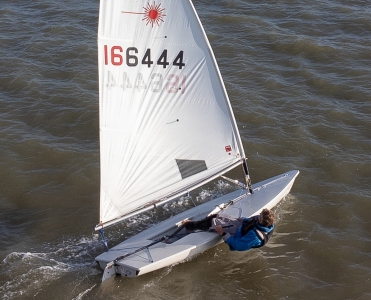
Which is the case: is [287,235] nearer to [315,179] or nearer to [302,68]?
[315,179]

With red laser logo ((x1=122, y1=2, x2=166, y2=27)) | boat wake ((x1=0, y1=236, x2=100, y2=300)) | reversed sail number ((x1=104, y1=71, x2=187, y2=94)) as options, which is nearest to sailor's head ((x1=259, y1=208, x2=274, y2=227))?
reversed sail number ((x1=104, y1=71, x2=187, y2=94))

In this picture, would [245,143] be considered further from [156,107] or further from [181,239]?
[156,107]

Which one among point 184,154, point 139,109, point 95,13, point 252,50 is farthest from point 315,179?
point 95,13

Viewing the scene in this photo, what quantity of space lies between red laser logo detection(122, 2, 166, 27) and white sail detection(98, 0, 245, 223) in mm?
15

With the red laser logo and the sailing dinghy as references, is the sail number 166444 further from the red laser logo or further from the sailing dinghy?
the red laser logo

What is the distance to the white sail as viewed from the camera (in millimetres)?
9430

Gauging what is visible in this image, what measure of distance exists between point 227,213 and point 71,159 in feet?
14.2

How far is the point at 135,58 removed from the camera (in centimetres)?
962

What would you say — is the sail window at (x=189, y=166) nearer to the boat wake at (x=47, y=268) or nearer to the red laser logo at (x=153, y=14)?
the boat wake at (x=47, y=268)

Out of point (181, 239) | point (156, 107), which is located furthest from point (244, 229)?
point (156, 107)

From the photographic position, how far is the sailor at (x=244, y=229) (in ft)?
33.2

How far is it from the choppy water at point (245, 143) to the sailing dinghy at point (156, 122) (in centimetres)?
53

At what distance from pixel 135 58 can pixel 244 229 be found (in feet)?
11.1

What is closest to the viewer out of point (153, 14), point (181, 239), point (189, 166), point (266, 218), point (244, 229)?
point (153, 14)
